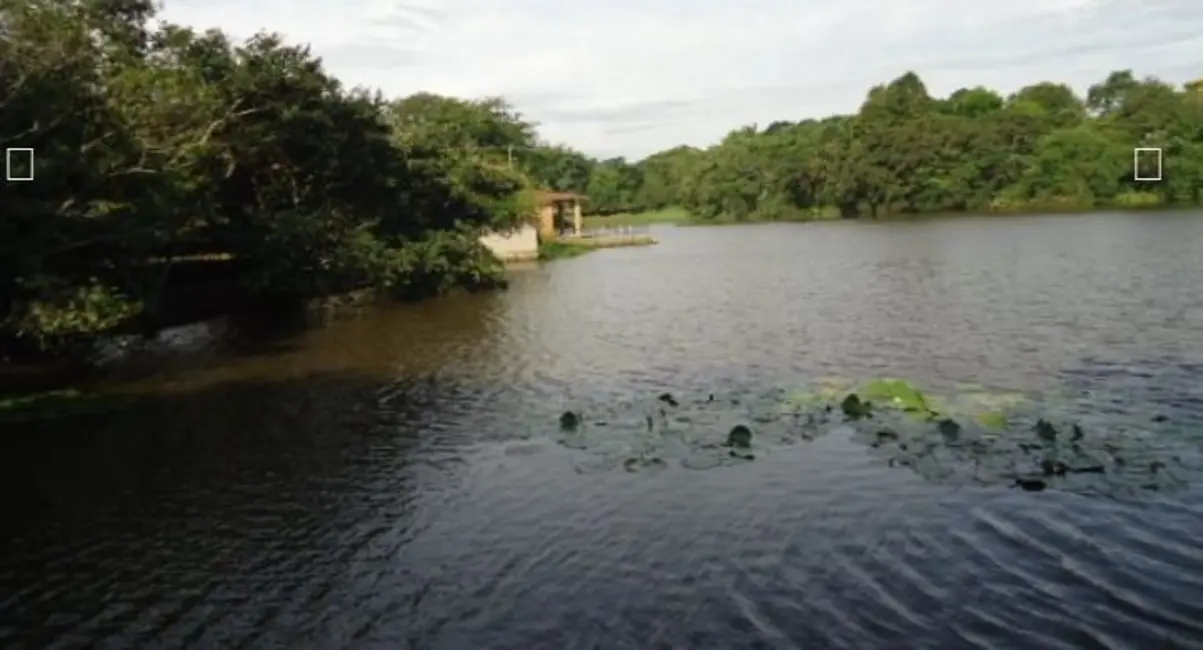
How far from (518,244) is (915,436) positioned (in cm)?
4483

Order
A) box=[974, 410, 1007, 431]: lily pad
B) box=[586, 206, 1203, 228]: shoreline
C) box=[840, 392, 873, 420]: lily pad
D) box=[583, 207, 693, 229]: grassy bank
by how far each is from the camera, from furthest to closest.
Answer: box=[583, 207, 693, 229]: grassy bank
box=[586, 206, 1203, 228]: shoreline
box=[840, 392, 873, 420]: lily pad
box=[974, 410, 1007, 431]: lily pad

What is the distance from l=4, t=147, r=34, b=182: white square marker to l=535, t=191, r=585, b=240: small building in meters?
42.1

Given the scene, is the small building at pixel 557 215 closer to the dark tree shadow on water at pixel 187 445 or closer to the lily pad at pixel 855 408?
the dark tree shadow on water at pixel 187 445

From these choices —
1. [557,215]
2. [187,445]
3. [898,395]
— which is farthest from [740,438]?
[557,215]

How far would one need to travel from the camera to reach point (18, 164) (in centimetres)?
1712

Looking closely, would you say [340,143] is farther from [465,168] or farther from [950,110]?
[950,110]

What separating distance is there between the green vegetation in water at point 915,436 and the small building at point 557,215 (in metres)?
43.7

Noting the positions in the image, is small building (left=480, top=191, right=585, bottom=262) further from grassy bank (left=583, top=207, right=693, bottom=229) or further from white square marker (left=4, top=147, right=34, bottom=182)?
grassy bank (left=583, top=207, right=693, bottom=229)

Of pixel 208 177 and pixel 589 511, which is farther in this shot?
pixel 208 177

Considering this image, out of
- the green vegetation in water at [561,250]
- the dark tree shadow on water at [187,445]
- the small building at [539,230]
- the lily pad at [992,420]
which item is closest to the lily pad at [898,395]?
the lily pad at [992,420]

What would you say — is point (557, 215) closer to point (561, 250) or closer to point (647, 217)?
point (561, 250)

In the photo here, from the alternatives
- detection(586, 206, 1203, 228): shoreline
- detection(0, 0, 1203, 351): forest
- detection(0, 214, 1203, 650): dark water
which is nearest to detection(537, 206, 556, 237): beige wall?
detection(0, 0, 1203, 351): forest

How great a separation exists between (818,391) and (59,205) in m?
13.5

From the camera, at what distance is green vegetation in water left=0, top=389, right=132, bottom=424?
1769 cm
